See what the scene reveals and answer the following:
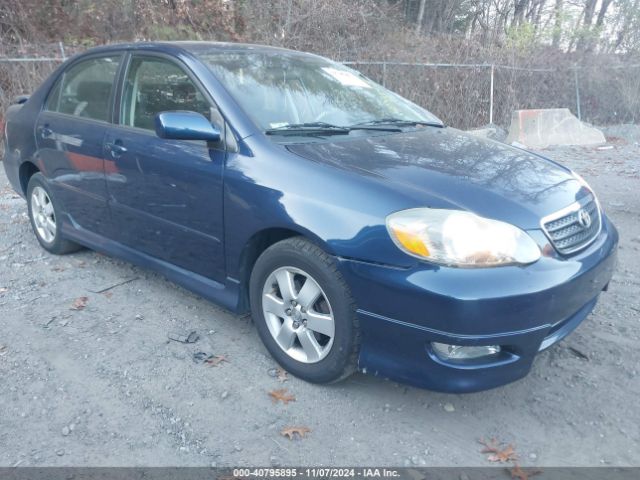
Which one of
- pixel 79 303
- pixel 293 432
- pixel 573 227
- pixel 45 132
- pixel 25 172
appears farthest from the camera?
pixel 25 172

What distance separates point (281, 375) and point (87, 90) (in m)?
2.65

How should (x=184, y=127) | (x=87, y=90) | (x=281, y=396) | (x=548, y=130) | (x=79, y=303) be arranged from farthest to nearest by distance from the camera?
1. (x=548, y=130)
2. (x=87, y=90)
3. (x=79, y=303)
4. (x=184, y=127)
5. (x=281, y=396)

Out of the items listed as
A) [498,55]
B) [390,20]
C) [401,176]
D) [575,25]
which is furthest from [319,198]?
[575,25]

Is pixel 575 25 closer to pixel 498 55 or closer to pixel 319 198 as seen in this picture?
pixel 498 55

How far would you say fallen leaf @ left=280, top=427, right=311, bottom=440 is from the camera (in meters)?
2.50

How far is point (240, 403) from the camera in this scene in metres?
2.73

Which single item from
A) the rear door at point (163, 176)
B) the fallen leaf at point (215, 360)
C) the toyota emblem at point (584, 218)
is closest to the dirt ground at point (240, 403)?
the fallen leaf at point (215, 360)

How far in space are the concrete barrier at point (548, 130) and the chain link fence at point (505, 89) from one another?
1705mm

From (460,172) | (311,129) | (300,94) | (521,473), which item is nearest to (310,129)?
(311,129)

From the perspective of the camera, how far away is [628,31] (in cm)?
1556

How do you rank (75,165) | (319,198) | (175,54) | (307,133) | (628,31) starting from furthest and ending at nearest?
(628,31)
(75,165)
(175,54)
(307,133)
(319,198)

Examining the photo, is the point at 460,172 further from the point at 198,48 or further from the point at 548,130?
the point at 548,130

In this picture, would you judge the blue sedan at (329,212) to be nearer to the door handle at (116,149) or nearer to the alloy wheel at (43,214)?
the door handle at (116,149)

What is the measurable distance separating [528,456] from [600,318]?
4.93 ft
